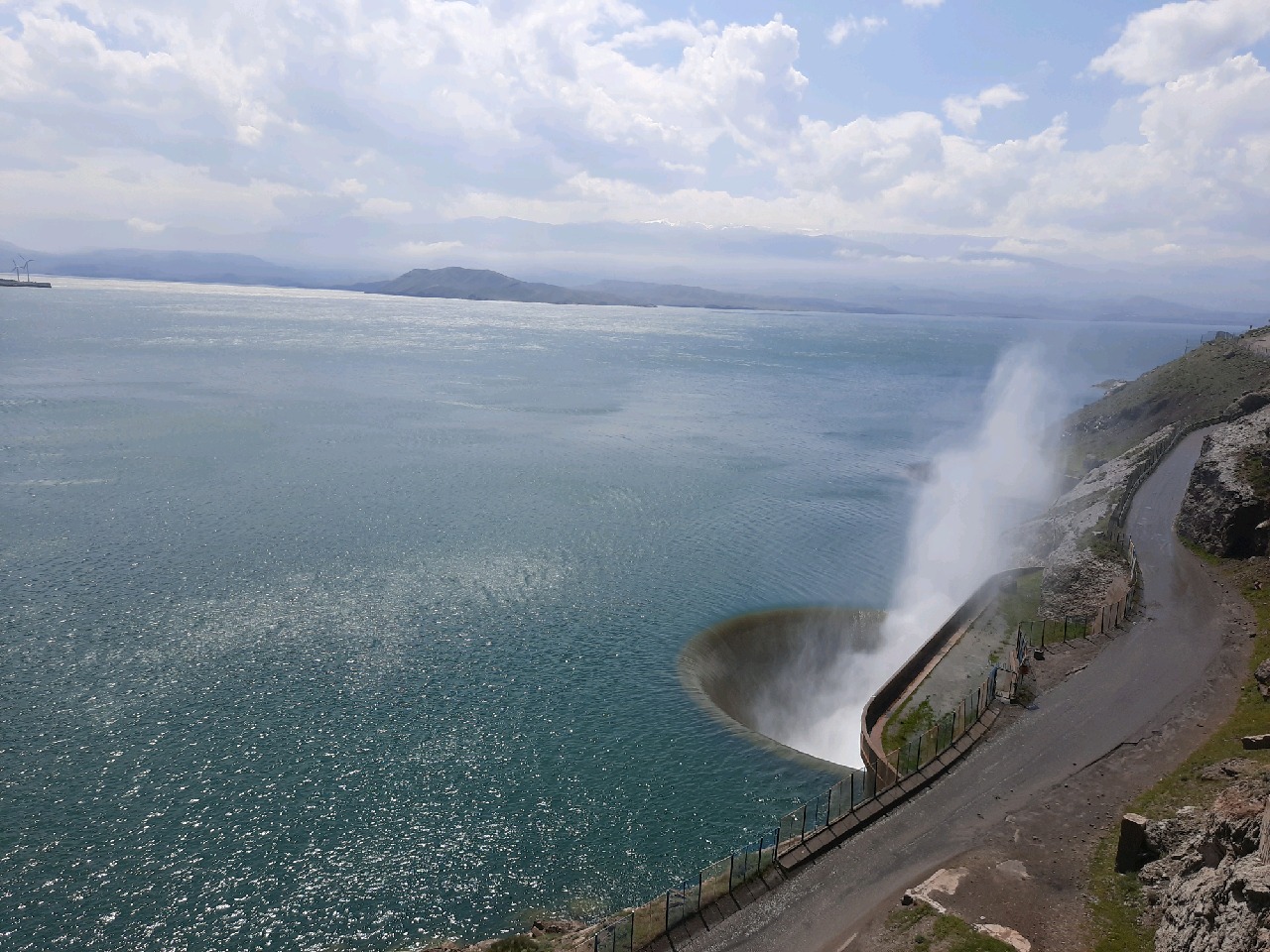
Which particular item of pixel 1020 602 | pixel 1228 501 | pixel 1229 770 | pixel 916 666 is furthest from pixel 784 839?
pixel 1228 501

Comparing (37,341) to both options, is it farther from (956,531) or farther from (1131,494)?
(1131,494)

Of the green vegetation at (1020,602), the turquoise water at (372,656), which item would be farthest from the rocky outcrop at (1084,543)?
the turquoise water at (372,656)

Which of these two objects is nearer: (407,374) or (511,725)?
(511,725)

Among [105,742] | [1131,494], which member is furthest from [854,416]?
[105,742]

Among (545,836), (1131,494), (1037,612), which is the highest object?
(1131,494)

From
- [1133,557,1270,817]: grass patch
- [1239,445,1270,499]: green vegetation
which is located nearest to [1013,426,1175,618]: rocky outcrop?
[1239,445,1270,499]: green vegetation

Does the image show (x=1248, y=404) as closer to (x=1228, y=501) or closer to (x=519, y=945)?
(x=1228, y=501)

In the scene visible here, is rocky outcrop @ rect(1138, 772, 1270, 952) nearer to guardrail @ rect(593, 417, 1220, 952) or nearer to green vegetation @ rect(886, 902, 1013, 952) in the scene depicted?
green vegetation @ rect(886, 902, 1013, 952)
